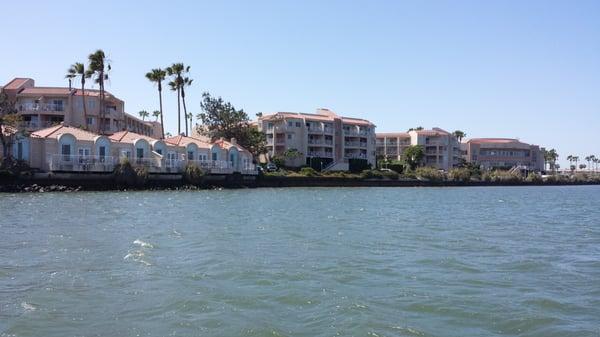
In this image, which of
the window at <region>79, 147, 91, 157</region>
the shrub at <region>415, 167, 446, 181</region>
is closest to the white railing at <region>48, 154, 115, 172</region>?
the window at <region>79, 147, 91, 157</region>

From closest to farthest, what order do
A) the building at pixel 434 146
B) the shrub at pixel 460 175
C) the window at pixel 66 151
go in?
the window at pixel 66 151, the shrub at pixel 460 175, the building at pixel 434 146

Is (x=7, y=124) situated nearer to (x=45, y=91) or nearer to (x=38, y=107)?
(x=38, y=107)

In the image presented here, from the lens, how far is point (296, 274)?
15242mm

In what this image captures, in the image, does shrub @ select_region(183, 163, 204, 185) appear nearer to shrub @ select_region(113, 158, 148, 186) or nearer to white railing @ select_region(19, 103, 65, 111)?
shrub @ select_region(113, 158, 148, 186)

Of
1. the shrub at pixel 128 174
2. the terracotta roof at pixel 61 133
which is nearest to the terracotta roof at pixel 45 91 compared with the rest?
the terracotta roof at pixel 61 133

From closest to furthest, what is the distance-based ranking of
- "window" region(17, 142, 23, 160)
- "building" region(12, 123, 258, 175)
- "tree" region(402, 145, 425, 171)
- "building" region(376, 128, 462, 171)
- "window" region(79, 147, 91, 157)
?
"window" region(17, 142, 23, 160) → "building" region(12, 123, 258, 175) → "window" region(79, 147, 91, 157) → "tree" region(402, 145, 425, 171) → "building" region(376, 128, 462, 171)

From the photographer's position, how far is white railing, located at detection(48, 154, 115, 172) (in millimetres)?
58125

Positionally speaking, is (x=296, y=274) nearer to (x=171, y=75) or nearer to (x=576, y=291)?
(x=576, y=291)

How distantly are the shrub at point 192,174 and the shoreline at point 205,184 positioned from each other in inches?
19.6

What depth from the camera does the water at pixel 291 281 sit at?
35.3 ft

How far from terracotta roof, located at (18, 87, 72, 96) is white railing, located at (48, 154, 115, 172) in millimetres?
28388

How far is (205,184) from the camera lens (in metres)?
70.3

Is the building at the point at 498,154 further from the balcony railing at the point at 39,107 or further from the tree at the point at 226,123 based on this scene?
the balcony railing at the point at 39,107

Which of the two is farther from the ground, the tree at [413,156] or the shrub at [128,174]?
the tree at [413,156]
